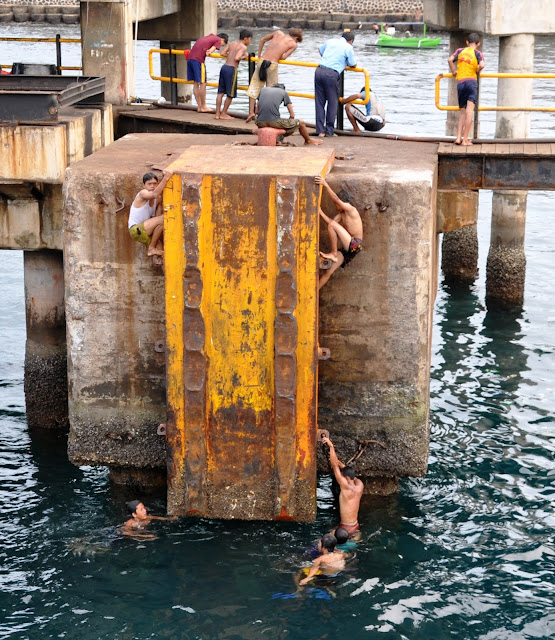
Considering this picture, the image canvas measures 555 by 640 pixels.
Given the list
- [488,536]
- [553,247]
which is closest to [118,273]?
[488,536]

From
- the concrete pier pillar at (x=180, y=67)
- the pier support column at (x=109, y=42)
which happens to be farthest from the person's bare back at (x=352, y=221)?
the concrete pier pillar at (x=180, y=67)

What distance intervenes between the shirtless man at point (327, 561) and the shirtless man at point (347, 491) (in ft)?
2.07

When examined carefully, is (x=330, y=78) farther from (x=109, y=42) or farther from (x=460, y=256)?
(x=460, y=256)

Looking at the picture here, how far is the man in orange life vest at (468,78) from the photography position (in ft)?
60.1

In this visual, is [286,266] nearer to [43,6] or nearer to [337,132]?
[337,132]

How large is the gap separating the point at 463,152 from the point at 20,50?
5401 centimetres

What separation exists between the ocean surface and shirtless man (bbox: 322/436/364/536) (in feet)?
1.11

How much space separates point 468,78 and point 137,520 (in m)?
9.30

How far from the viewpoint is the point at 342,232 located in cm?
1305

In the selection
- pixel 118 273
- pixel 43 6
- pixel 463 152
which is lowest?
pixel 118 273

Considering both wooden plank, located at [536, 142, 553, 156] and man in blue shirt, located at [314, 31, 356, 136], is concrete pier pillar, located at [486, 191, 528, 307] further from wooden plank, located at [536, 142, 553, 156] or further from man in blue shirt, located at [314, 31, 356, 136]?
man in blue shirt, located at [314, 31, 356, 136]

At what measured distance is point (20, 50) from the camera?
65.9 metres

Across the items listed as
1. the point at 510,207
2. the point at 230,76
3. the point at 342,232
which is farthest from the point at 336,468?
the point at 510,207

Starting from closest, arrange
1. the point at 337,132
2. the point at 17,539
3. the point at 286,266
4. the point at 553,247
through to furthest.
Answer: the point at 286,266 → the point at 17,539 → the point at 337,132 → the point at 553,247
